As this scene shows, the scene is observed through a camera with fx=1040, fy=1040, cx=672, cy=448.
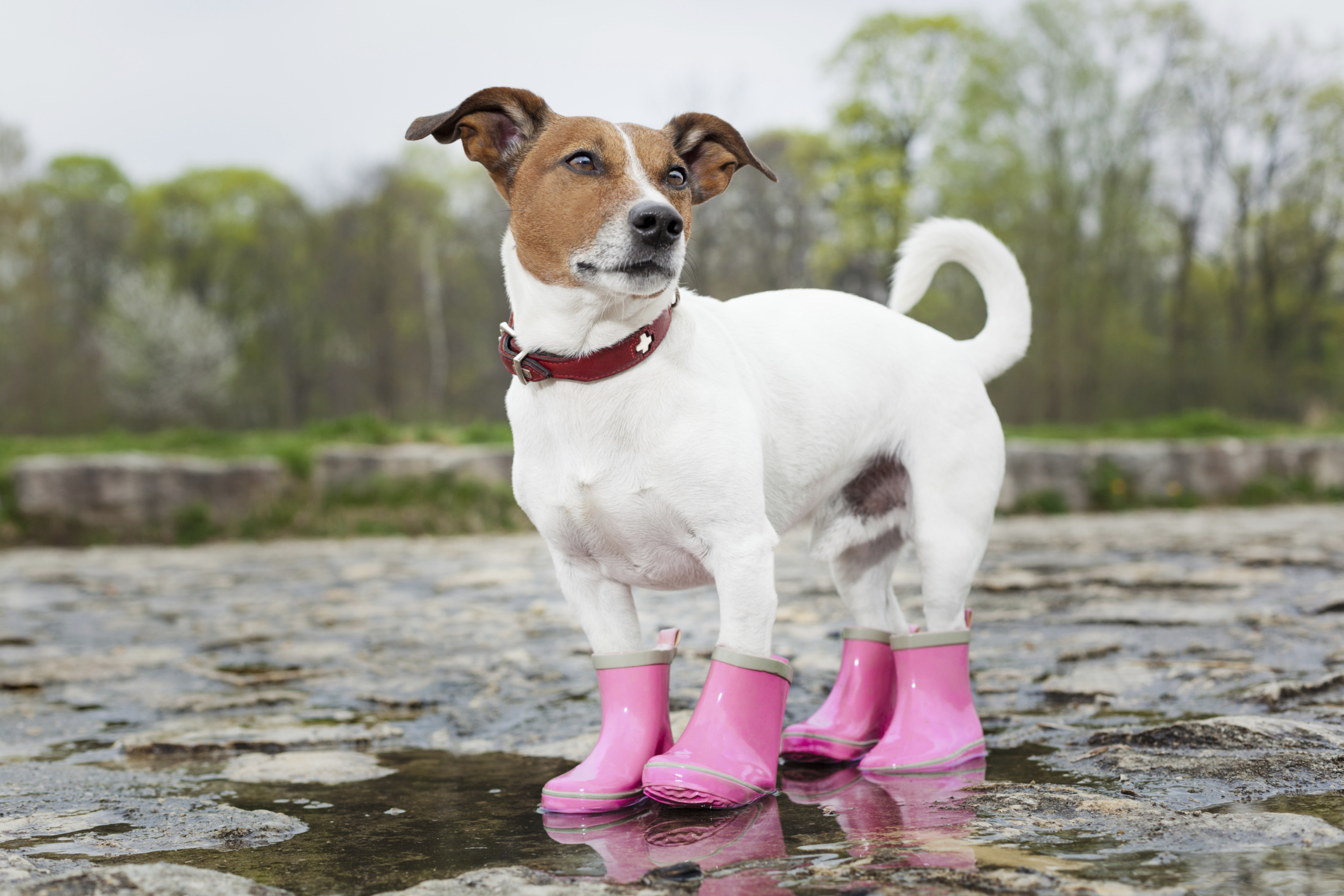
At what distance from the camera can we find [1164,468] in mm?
10062

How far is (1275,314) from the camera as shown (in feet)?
66.8

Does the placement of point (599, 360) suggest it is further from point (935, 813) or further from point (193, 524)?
point (193, 524)

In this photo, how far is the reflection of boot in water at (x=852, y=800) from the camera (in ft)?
6.20

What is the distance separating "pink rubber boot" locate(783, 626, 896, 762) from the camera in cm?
273

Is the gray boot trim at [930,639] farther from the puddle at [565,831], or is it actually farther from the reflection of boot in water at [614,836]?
the reflection of boot in water at [614,836]

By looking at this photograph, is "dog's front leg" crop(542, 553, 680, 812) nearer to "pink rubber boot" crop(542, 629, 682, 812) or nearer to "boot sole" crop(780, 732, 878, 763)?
"pink rubber boot" crop(542, 629, 682, 812)

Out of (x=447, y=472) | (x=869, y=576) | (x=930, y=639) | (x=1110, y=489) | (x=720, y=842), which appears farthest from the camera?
(x=1110, y=489)

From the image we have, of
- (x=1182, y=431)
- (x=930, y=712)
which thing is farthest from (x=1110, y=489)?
(x=930, y=712)

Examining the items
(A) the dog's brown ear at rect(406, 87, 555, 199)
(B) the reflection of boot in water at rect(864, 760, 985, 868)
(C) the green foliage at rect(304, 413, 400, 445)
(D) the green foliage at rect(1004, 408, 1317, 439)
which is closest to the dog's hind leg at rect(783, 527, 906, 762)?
(B) the reflection of boot in water at rect(864, 760, 985, 868)

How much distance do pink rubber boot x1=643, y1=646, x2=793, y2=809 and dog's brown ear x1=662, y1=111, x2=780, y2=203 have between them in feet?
3.73

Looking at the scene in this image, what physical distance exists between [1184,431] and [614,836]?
11325mm

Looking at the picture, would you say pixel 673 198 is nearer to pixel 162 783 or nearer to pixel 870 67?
pixel 162 783

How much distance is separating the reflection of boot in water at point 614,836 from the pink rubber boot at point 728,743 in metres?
0.09

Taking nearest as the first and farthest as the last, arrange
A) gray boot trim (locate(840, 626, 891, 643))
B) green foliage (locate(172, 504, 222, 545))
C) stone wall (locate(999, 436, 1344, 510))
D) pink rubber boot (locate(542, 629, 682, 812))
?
1. pink rubber boot (locate(542, 629, 682, 812))
2. gray boot trim (locate(840, 626, 891, 643))
3. green foliage (locate(172, 504, 222, 545))
4. stone wall (locate(999, 436, 1344, 510))
